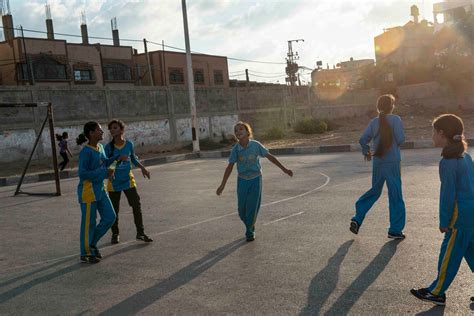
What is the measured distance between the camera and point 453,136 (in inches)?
153

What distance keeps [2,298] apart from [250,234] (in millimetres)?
3003

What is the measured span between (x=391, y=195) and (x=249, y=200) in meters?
1.79

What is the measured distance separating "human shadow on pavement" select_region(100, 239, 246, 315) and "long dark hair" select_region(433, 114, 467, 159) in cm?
278

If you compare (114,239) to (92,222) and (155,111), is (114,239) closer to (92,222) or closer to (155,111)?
(92,222)

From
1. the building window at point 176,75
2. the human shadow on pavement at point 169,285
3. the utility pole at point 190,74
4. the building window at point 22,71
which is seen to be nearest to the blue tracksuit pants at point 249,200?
the human shadow on pavement at point 169,285

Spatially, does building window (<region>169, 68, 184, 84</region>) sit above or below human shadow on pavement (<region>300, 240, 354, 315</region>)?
above

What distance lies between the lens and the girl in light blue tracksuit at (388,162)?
611cm

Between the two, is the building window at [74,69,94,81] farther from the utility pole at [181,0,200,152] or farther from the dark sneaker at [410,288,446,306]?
the dark sneaker at [410,288,446,306]

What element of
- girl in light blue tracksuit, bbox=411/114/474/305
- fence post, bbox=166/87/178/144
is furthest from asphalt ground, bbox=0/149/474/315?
fence post, bbox=166/87/178/144

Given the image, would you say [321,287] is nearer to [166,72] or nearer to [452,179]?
[452,179]

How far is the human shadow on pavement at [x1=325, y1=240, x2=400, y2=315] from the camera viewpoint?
4109 mm

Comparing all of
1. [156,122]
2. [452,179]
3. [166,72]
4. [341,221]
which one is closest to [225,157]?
[156,122]

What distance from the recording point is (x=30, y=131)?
837 inches

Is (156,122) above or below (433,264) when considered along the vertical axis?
above
